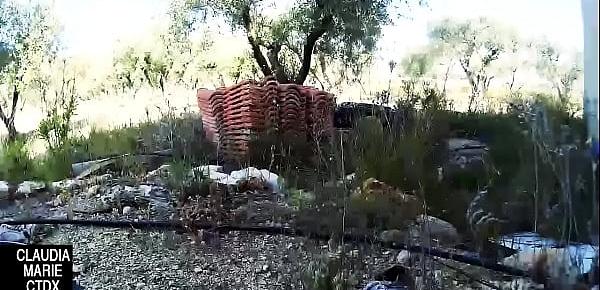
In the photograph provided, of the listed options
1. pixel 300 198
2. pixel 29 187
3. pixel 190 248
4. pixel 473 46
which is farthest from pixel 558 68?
pixel 29 187

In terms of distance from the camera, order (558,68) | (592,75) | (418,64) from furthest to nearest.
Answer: (418,64), (558,68), (592,75)

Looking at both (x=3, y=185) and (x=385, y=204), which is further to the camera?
(x=3, y=185)

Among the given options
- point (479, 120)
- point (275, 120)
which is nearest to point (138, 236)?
point (275, 120)

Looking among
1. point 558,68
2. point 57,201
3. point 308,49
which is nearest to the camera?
point 558,68

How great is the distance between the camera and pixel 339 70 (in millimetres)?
1875

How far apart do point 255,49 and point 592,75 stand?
0.92 meters

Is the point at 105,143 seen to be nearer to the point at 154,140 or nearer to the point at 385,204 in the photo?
the point at 154,140

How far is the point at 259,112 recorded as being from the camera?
189 cm

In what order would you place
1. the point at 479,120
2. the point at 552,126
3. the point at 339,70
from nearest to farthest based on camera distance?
1. the point at 552,126
2. the point at 479,120
3. the point at 339,70

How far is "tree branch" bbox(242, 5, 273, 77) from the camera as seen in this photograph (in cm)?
191

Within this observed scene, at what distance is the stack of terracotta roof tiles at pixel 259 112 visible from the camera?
73.5 inches

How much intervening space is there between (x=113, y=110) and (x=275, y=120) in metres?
0.49

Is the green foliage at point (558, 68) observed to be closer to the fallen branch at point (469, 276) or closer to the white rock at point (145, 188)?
the fallen branch at point (469, 276)

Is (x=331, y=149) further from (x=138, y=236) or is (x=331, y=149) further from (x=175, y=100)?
(x=138, y=236)
